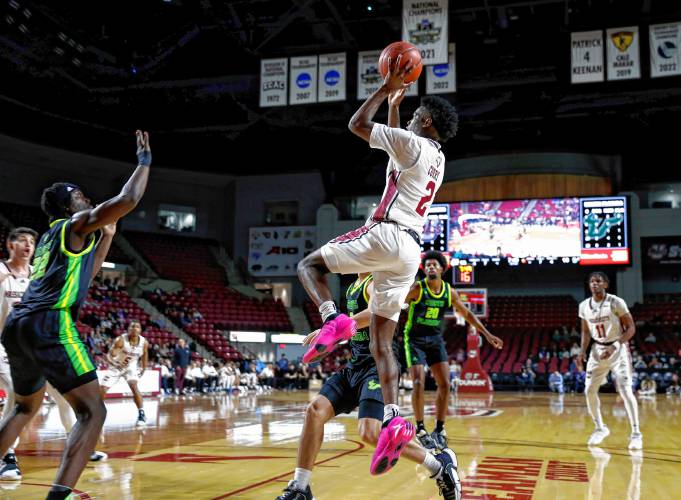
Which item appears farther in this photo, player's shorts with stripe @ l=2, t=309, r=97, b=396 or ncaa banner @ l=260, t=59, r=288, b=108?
ncaa banner @ l=260, t=59, r=288, b=108

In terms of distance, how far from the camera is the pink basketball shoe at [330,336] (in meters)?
3.79

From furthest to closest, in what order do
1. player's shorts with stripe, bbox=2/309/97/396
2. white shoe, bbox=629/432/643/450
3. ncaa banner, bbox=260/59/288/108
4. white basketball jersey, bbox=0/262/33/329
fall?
ncaa banner, bbox=260/59/288/108 < white shoe, bbox=629/432/643/450 < white basketball jersey, bbox=0/262/33/329 < player's shorts with stripe, bbox=2/309/97/396

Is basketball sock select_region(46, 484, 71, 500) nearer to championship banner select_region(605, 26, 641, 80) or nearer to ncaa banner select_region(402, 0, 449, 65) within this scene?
ncaa banner select_region(402, 0, 449, 65)

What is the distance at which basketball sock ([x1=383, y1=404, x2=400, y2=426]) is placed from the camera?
13.4 ft

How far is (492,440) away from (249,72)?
2123cm

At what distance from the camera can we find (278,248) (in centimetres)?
3412

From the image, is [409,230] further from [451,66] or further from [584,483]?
[451,66]

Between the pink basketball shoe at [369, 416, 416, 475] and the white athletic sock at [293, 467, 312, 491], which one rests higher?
the pink basketball shoe at [369, 416, 416, 475]

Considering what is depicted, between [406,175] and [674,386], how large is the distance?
23.0 metres

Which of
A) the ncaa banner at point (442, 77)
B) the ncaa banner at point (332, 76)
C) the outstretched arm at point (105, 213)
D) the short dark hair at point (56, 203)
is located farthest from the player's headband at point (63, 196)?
the ncaa banner at point (332, 76)

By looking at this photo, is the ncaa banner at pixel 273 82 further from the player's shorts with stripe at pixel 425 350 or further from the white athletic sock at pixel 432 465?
the white athletic sock at pixel 432 465

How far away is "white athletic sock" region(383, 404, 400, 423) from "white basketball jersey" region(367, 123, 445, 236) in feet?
3.55

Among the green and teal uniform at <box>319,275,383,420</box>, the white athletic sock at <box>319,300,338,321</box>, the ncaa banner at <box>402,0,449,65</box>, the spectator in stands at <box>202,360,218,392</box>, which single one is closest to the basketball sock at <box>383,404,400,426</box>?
the green and teal uniform at <box>319,275,383,420</box>

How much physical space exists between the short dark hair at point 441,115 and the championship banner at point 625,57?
14.4m
